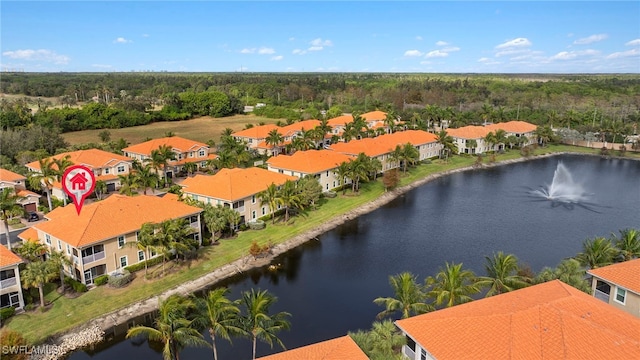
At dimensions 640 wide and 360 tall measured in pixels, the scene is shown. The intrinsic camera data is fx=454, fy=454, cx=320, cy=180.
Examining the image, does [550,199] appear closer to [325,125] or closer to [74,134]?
[325,125]

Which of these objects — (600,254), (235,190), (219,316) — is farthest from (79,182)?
(600,254)

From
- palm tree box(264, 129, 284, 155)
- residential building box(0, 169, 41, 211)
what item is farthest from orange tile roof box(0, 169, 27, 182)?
palm tree box(264, 129, 284, 155)

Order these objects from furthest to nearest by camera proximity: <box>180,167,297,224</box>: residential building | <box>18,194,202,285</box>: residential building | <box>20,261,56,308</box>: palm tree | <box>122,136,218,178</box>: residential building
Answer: <box>122,136,218,178</box>: residential building
<box>180,167,297,224</box>: residential building
<box>18,194,202,285</box>: residential building
<box>20,261,56,308</box>: palm tree

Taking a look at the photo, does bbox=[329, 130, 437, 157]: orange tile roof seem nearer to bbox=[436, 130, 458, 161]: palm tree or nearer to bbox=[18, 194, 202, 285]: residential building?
bbox=[436, 130, 458, 161]: palm tree

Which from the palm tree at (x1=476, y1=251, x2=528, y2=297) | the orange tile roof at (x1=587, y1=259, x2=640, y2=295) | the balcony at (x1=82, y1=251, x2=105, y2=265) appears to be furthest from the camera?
the balcony at (x1=82, y1=251, x2=105, y2=265)

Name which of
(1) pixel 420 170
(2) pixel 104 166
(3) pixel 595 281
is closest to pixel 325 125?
(1) pixel 420 170

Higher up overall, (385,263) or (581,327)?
(581,327)
